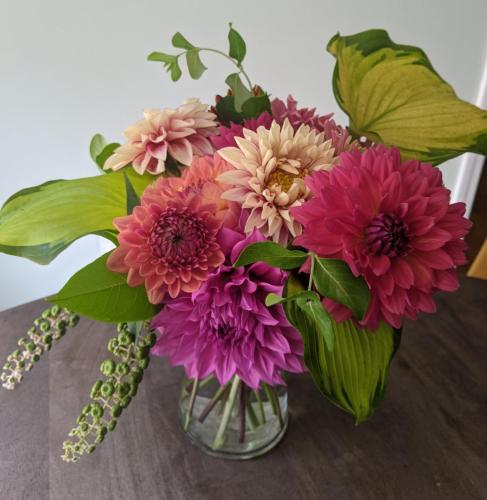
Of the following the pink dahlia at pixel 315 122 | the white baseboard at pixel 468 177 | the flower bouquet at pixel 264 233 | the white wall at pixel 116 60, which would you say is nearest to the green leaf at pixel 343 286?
the flower bouquet at pixel 264 233

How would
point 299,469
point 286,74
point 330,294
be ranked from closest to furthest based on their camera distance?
point 330,294 < point 299,469 < point 286,74

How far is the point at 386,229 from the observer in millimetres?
295

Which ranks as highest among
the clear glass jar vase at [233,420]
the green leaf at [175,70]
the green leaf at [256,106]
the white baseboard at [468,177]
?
the green leaf at [175,70]

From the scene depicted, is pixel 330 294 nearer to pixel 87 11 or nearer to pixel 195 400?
pixel 195 400

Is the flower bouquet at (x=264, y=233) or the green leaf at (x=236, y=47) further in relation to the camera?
the green leaf at (x=236, y=47)

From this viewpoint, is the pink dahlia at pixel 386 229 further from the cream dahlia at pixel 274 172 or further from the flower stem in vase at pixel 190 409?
the flower stem in vase at pixel 190 409

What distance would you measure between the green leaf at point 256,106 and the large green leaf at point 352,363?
0.44 ft

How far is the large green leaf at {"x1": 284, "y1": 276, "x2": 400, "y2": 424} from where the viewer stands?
33 centimetres

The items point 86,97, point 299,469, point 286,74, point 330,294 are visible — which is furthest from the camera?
point 286,74

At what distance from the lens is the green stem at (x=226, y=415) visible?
1.53 feet

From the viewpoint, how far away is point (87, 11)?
36.6 inches

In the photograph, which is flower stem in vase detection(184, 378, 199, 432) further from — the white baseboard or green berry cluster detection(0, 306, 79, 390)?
the white baseboard

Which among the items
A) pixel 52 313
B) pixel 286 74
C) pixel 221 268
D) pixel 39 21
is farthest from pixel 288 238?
pixel 286 74

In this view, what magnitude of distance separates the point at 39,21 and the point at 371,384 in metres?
0.83
